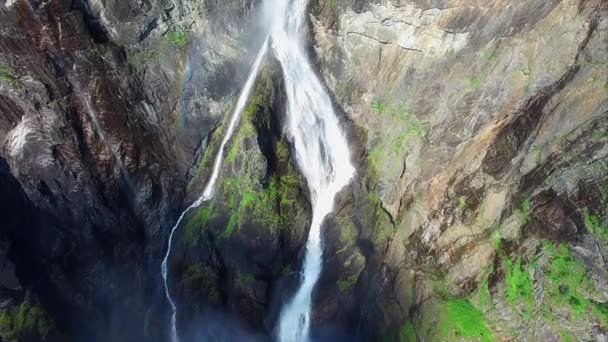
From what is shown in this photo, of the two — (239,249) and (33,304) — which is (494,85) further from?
(33,304)

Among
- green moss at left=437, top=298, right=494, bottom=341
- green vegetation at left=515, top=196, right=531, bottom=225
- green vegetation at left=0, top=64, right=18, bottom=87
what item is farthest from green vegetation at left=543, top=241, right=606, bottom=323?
green vegetation at left=0, top=64, right=18, bottom=87

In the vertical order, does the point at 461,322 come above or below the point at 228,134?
below

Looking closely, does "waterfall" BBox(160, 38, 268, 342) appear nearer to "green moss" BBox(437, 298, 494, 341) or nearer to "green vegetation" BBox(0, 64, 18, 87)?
"green vegetation" BBox(0, 64, 18, 87)

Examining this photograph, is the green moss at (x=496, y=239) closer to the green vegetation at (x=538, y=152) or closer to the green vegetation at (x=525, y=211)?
the green vegetation at (x=525, y=211)

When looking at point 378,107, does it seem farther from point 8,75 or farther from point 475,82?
point 8,75

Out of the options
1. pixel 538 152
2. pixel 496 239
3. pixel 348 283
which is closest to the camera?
pixel 538 152

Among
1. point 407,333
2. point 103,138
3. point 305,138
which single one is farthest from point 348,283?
point 103,138

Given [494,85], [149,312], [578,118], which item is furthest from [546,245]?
[149,312]
